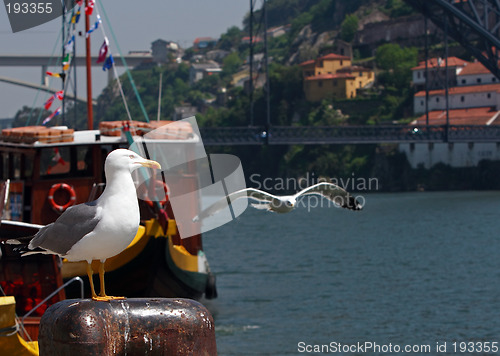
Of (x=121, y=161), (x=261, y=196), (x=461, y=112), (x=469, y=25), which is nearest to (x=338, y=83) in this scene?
(x=461, y=112)

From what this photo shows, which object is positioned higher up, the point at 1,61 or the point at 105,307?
the point at 1,61

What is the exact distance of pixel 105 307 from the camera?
143 inches

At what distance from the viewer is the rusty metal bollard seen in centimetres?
355

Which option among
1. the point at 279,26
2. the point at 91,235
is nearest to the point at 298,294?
the point at 91,235

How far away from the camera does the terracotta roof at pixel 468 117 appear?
78.2 meters

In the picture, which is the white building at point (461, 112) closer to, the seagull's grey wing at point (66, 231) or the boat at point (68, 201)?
the boat at point (68, 201)

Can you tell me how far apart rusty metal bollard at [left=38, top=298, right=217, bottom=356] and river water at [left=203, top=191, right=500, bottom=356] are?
10.9m

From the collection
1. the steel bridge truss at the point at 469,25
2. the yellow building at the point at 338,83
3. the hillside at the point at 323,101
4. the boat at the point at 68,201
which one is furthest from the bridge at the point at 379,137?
the boat at the point at 68,201

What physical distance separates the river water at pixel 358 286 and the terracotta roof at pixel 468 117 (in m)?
35.5

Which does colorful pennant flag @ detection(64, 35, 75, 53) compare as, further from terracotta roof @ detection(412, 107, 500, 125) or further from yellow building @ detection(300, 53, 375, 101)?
yellow building @ detection(300, 53, 375, 101)

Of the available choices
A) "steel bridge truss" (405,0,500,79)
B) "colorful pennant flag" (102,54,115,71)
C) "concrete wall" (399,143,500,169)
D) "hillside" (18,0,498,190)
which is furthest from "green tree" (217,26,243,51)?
"colorful pennant flag" (102,54,115,71)

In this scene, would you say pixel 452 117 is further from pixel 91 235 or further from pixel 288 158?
pixel 91 235

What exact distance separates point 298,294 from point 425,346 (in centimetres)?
634

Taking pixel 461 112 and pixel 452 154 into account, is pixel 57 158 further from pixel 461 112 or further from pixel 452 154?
pixel 461 112
